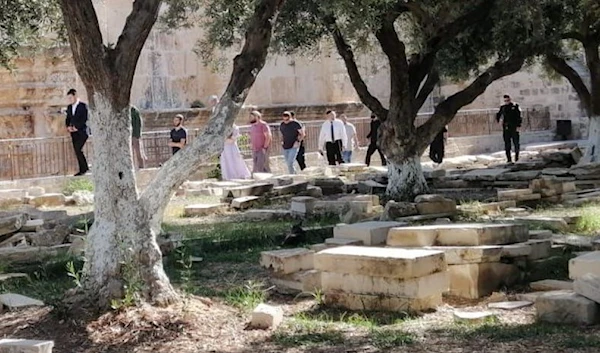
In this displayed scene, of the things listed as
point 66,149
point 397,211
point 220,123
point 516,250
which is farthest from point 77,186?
point 516,250

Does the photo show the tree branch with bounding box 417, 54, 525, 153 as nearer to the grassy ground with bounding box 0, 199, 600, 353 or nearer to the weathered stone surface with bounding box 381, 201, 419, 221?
the weathered stone surface with bounding box 381, 201, 419, 221

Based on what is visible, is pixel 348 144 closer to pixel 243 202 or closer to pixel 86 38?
pixel 243 202

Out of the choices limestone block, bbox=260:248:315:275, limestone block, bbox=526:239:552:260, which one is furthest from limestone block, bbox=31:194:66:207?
limestone block, bbox=526:239:552:260

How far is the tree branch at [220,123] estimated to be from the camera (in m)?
6.95

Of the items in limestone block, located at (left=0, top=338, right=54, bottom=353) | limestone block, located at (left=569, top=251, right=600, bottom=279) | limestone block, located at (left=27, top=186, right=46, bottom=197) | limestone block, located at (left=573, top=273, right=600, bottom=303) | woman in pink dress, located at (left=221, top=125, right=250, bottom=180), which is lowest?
limestone block, located at (left=0, top=338, right=54, bottom=353)

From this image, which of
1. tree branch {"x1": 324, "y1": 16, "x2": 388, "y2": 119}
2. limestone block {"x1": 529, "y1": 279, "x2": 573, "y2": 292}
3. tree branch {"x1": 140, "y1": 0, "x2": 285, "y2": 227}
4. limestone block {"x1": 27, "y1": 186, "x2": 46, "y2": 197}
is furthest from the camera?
limestone block {"x1": 27, "y1": 186, "x2": 46, "y2": 197}

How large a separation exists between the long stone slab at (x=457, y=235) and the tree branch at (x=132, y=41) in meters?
2.88

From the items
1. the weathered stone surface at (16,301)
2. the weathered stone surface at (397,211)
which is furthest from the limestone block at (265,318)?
the weathered stone surface at (397,211)

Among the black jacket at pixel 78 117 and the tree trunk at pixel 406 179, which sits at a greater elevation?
the black jacket at pixel 78 117

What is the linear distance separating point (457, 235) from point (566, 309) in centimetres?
173

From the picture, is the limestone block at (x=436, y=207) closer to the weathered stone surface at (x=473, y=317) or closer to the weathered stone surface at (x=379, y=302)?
the weathered stone surface at (x=379, y=302)

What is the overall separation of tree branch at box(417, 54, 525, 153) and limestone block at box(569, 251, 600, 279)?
27.6ft

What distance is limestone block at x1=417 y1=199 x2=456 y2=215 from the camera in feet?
39.4

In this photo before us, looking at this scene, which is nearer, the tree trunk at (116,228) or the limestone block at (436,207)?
the tree trunk at (116,228)
